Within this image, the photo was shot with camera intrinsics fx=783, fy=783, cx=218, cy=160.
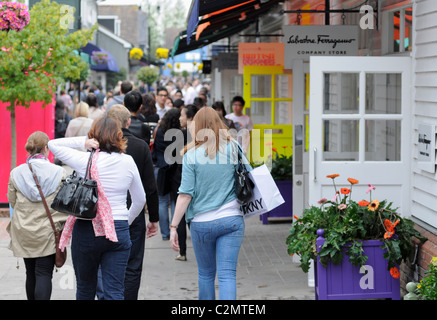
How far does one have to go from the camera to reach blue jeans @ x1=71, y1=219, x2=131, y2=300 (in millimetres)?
5344

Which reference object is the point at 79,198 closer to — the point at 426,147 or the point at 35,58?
the point at 426,147

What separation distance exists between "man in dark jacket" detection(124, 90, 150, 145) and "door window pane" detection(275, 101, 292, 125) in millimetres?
6010

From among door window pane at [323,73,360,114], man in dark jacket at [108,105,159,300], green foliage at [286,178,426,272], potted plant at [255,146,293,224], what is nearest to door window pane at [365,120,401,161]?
door window pane at [323,73,360,114]

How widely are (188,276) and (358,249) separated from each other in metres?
2.45

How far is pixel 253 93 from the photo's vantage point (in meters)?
13.6

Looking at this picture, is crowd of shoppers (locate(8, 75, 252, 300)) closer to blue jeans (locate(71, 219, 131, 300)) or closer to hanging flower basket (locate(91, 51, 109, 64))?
blue jeans (locate(71, 219, 131, 300))

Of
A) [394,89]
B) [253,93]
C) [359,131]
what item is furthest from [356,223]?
[253,93]

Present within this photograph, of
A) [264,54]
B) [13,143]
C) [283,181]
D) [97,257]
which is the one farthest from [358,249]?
[264,54]

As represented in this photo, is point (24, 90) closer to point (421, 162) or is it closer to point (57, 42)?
point (57, 42)

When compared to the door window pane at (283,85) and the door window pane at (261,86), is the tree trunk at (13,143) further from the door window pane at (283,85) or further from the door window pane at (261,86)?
the door window pane at (283,85)

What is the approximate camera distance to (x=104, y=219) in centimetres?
530

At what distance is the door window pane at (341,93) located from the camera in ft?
24.1

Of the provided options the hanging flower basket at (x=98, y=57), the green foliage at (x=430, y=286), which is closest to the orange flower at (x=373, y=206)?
the green foliage at (x=430, y=286)

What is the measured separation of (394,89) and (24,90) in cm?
550
